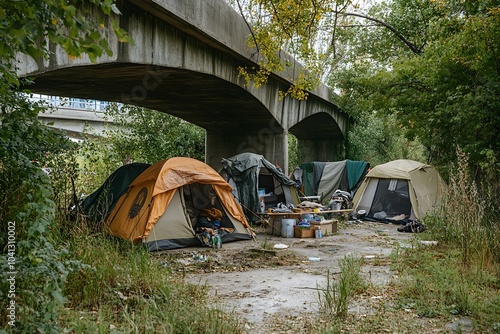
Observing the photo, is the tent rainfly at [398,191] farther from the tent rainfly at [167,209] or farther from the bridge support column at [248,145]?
the tent rainfly at [167,209]

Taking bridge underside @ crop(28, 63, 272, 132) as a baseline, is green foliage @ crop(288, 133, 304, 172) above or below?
below

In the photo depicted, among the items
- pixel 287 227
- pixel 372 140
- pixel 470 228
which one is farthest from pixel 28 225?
pixel 372 140

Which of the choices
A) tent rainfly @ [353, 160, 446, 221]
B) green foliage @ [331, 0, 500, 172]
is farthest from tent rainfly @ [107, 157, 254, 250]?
tent rainfly @ [353, 160, 446, 221]

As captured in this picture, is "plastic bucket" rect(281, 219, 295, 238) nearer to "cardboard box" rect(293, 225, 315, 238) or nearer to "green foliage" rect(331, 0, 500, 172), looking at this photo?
"cardboard box" rect(293, 225, 315, 238)

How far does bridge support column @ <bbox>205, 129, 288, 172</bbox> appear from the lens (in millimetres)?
15930

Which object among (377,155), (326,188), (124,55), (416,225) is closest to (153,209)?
(124,55)

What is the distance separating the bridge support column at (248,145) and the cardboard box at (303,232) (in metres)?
5.24

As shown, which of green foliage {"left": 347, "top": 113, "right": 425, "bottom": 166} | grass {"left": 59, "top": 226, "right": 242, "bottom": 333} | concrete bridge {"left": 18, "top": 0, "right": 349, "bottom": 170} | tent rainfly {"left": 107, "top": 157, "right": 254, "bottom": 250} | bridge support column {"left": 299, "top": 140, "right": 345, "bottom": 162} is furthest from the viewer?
bridge support column {"left": 299, "top": 140, "right": 345, "bottom": 162}

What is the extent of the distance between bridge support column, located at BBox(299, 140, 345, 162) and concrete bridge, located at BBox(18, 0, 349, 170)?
5.14 meters

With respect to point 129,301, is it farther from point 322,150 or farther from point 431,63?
point 322,150

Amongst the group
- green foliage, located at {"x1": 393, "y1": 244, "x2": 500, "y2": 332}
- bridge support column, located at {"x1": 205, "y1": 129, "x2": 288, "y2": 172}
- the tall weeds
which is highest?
bridge support column, located at {"x1": 205, "y1": 129, "x2": 288, "y2": 172}

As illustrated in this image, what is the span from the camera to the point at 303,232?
10.7 m

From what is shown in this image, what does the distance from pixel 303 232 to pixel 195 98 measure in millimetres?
5011

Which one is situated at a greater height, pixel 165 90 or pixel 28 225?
pixel 165 90
